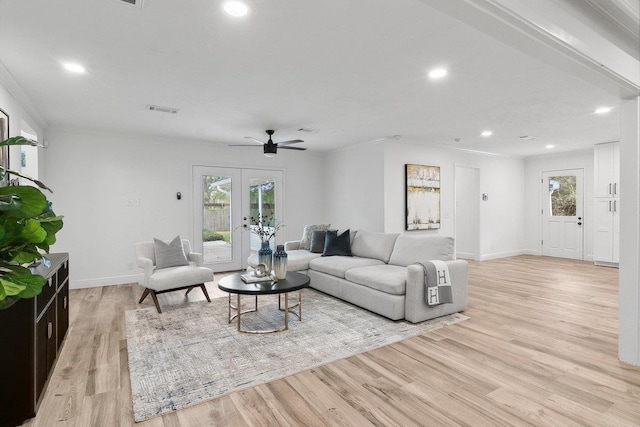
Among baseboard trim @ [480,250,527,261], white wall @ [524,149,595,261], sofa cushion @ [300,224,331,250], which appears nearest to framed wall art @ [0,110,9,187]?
sofa cushion @ [300,224,331,250]

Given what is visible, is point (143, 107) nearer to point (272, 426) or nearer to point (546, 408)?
point (272, 426)

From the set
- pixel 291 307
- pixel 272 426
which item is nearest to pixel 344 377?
pixel 272 426

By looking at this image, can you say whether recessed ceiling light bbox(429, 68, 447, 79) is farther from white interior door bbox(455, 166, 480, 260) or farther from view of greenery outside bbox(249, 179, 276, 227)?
white interior door bbox(455, 166, 480, 260)

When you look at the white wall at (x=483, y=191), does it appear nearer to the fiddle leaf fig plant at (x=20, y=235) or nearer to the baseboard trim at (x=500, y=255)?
the baseboard trim at (x=500, y=255)

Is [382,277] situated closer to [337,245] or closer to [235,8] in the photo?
[337,245]

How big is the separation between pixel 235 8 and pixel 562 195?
8.70 metres

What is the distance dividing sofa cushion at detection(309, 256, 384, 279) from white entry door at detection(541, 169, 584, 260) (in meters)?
5.84

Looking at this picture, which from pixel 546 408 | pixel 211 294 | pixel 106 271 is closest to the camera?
pixel 546 408

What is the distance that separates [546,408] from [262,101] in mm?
3754

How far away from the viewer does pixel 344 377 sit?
2496mm

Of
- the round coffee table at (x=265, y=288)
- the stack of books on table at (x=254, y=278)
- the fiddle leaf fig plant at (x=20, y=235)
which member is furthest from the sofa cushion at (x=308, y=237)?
the fiddle leaf fig plant at (x=20, y=235)

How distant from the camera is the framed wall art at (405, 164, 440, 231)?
6383mm

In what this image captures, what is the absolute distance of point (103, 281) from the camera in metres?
5.40

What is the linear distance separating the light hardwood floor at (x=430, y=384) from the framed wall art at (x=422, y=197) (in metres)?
2.88
